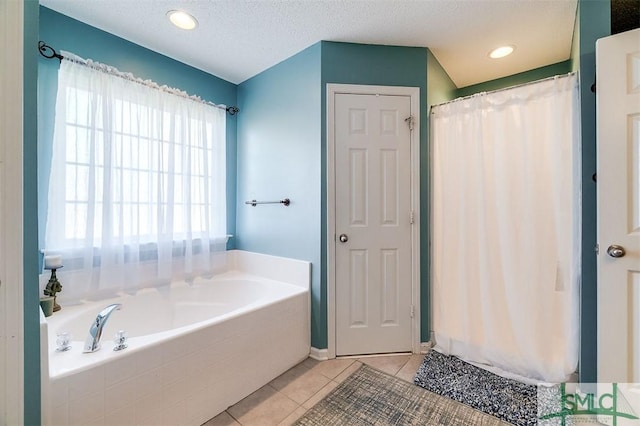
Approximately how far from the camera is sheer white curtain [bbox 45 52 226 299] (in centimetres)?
167

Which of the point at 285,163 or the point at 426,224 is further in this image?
the point at 285,163

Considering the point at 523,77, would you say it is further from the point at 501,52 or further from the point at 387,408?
the point at 387,408

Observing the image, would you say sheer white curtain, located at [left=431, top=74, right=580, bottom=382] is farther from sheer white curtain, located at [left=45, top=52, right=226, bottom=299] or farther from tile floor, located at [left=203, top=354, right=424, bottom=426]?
sheer white curtain, located at [left=45, top=52, right=226, bottom=299]

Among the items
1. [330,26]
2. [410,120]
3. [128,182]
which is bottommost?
[128,182]

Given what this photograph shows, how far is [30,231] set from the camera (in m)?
0.92

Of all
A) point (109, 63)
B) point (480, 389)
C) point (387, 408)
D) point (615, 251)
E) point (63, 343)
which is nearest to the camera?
point (63, 343)

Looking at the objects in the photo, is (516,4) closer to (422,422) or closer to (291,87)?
(291,87)

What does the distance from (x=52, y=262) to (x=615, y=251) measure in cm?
306

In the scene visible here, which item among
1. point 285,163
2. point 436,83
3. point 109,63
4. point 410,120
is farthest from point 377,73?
point 109,63

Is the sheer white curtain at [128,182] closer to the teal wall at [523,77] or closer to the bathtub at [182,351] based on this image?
A: the bathtub at [182,351]

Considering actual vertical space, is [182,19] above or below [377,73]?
above

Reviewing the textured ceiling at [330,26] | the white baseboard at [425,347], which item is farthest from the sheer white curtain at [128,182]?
the white baseboard at [425,347]

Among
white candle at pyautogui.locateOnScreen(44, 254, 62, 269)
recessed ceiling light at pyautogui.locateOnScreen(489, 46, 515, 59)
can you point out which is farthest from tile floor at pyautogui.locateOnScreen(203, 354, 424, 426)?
recessed ceiling light at pyautogui.locateOnScreen(489, 46, 515, 59)
